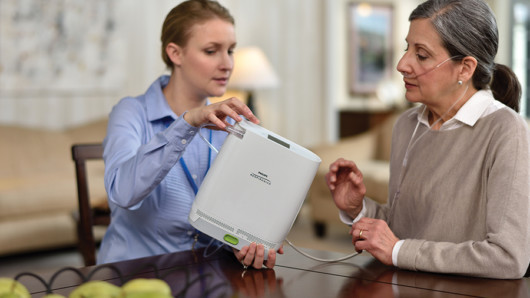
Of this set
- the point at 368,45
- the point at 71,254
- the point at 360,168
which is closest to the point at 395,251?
the point at 360,168

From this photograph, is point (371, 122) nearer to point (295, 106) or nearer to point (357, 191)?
point (295, 106)

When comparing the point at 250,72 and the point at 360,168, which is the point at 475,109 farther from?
the point at 250,72

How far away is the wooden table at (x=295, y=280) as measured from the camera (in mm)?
1072

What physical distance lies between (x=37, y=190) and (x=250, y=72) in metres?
1.86

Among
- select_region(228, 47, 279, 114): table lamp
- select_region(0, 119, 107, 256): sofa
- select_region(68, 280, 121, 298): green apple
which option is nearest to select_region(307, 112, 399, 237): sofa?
select_region(228, 47, 279, 114): table lamp

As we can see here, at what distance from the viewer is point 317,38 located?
6.05 metres

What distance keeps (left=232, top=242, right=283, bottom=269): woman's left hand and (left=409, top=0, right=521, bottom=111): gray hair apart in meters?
0.56

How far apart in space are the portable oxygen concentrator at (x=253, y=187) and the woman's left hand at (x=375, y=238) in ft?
0.51

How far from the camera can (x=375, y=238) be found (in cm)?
127

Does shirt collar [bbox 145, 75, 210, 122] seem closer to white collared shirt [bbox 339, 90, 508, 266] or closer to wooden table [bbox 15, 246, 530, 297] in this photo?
wooden table [bbox 15, 246, 530, 297]

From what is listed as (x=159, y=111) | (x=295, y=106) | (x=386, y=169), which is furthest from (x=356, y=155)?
(x=159, y=111)

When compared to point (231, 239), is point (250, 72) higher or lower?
lower

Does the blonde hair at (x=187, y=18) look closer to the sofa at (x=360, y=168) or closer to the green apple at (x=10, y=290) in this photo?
the green apple at (x=10, y=290)

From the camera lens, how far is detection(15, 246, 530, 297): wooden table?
3.52 feet
